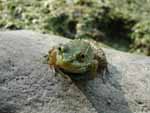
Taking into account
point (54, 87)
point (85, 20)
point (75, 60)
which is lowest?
point (85, 20)

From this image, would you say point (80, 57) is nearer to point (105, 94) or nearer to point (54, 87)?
point (54, 87)

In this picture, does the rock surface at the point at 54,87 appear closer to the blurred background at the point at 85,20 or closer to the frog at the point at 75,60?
the frog at the point at 75,60

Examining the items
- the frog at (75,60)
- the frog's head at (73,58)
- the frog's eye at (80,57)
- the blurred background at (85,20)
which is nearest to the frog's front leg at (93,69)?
the frog at (75,60)

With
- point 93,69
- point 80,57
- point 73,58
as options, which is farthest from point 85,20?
point 73,58

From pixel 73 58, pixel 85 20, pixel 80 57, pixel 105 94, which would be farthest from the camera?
pixel 85 20

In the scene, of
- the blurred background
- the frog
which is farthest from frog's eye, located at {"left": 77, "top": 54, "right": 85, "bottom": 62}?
the blurred background

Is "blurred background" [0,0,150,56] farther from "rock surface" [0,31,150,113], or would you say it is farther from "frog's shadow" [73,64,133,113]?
"frog's shadow" [73,64,133,113]
